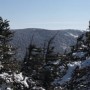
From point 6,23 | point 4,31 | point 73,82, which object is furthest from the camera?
point 6,23

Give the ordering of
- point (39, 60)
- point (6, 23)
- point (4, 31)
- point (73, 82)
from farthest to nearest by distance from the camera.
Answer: point (39, 60) < point (6, 23) < point (4, 31) < point (73, 82)

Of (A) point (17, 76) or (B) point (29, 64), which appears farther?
(B) point (29, 64)

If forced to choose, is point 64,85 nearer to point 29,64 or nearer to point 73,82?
point 73,82

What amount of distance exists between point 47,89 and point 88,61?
8.05 meters

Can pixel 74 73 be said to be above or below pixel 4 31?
below

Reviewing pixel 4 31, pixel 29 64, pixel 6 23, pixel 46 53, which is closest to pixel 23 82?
pixel 4 31

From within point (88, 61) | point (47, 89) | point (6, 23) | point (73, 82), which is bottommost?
point (47, 89)

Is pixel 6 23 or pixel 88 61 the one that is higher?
pixel 6 23

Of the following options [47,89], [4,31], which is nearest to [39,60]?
[47,89]

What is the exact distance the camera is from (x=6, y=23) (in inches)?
728

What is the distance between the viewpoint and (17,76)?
36.9ft

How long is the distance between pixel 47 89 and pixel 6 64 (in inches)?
283

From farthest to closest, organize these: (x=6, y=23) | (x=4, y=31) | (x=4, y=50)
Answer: (x=6, y=23)
(x=4, y=31)
(x=4, y=50)

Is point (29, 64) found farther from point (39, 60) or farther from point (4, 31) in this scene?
point (4, 31)
